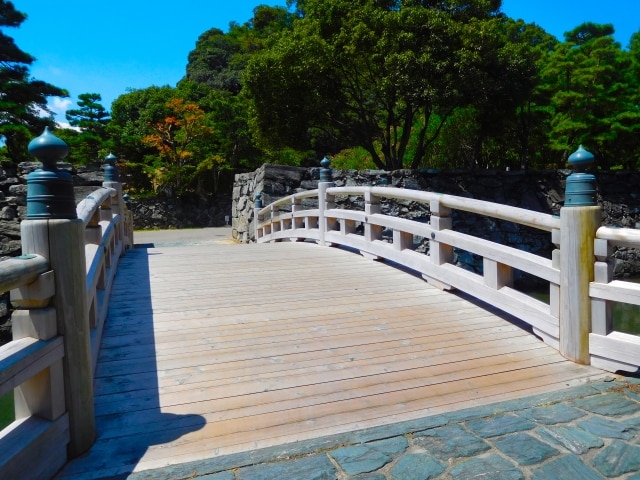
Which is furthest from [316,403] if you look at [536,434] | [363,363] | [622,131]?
[622,131]

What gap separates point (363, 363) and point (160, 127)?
72.0ft

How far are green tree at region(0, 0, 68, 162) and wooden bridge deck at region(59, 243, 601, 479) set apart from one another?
43.9ft

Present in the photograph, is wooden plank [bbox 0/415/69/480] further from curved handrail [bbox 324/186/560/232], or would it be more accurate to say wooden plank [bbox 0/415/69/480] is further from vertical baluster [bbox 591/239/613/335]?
curved handrail [bbox 324/186/560/232]

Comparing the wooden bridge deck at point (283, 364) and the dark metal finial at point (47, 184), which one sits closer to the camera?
the dark metal finial at point (47, 184)

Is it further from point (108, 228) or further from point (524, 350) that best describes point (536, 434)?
point (108, 228)

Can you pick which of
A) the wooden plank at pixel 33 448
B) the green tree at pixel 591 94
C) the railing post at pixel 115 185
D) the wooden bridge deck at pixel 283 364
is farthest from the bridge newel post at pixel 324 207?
the green tree at pixel 591 94

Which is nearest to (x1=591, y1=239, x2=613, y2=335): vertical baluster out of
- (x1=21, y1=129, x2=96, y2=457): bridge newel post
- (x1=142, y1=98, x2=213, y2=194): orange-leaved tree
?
(x1=21, y1=129, x2=96, y2=457): bridge newel post

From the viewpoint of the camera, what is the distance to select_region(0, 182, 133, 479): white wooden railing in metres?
1.95

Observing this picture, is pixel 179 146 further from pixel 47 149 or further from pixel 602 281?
pixel 602 281

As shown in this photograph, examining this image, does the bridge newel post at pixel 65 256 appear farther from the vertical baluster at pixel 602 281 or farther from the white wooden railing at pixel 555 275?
the vertical baluster at pixel 602 281

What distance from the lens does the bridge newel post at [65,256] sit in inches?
86.4

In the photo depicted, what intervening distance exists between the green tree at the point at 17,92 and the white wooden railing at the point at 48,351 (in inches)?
615

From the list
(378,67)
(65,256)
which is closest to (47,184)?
(65,256)

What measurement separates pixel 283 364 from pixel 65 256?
1.59 m
